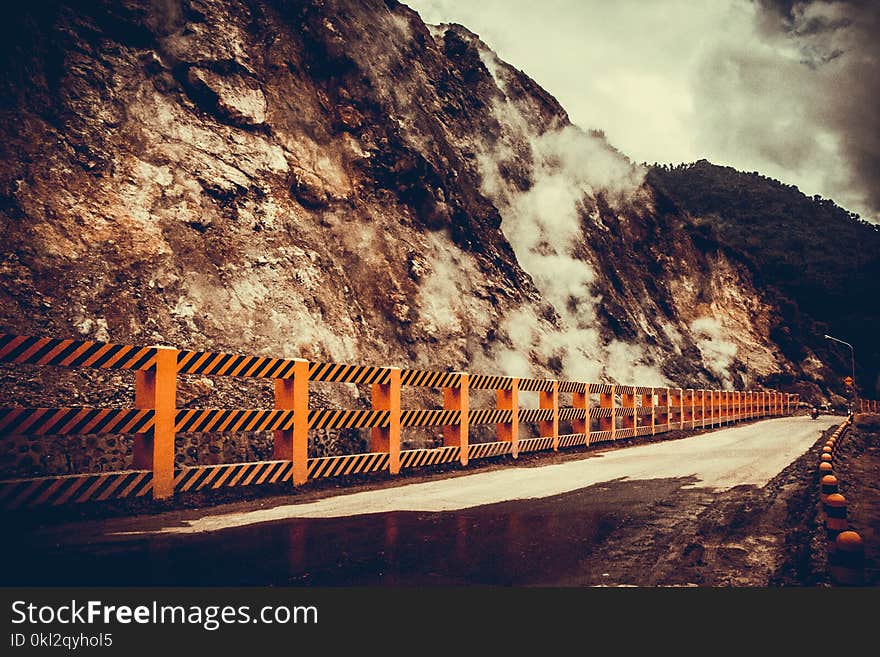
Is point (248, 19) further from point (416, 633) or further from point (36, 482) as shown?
point (416, 633)

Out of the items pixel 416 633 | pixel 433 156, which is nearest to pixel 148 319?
pixel 416 633

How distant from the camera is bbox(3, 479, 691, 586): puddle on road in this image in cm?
418

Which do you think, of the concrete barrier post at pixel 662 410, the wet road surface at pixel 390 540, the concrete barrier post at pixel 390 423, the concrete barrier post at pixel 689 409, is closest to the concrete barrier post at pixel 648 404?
the concrete barrier post at pixel 662 410

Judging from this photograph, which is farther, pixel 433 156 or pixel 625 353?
pixel 625 353

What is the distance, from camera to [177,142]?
19.2 m

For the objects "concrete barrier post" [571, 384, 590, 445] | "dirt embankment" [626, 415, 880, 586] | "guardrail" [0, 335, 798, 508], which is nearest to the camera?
"dirt embankment" [626, 415, 880, 586]

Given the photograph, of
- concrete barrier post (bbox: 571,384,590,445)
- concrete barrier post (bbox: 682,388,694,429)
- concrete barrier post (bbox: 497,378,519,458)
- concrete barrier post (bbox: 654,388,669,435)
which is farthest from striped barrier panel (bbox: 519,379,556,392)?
concrete barrier post (bbox: 682,388,694,429)

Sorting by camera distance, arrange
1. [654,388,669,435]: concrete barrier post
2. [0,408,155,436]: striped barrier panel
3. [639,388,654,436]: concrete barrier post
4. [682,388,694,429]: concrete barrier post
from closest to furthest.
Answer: [0,408,155,436]: striped barrier panel, [639,388,654,436]: concrete barrier post, [654,388,669,435]: concrete barrier post, [682,388,694,429]: concrete barrier post

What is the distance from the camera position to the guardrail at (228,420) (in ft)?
20.9

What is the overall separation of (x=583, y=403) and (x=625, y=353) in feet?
69.8

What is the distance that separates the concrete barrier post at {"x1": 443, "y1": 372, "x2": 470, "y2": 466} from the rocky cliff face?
16.0 feet

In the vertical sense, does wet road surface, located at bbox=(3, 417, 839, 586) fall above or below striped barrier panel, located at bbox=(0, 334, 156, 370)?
below

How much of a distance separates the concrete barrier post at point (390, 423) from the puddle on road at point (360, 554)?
3.67m

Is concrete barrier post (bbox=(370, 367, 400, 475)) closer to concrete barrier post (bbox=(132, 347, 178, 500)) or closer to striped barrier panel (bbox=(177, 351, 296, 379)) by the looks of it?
striped barrier panel (bbox=(177, 351, 296, 379))
